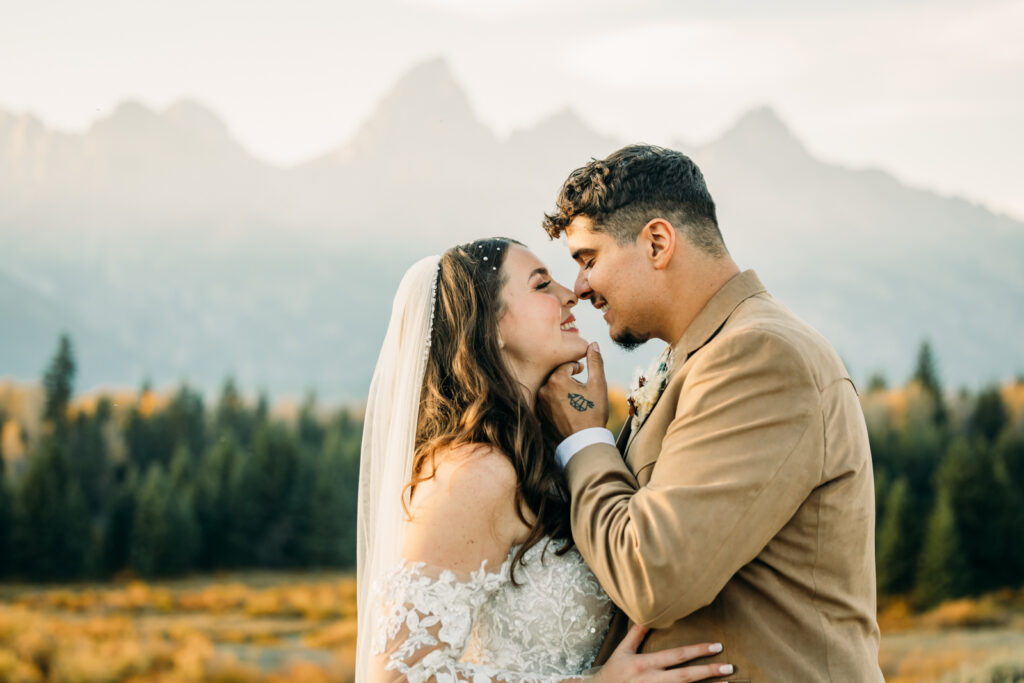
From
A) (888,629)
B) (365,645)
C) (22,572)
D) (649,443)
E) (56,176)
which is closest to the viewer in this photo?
(649,443)

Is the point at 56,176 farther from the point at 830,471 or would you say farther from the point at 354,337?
the point at 830,471

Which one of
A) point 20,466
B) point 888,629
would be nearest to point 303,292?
point 20,466

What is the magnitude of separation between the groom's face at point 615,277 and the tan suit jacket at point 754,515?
0.35 metres

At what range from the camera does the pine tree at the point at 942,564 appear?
12.7 meters

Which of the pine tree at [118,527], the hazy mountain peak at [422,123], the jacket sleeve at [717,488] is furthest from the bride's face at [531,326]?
the hazy mountain peak at [422,123]

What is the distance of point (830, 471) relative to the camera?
214 cm

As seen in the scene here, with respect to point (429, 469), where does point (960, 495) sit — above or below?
below

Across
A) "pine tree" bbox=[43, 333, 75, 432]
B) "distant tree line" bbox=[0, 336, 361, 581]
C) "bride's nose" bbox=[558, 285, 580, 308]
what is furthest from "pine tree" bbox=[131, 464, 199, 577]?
"bride's nose" bbox=[558, 285, 580, 308]

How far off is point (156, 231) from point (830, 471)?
20.2 metres

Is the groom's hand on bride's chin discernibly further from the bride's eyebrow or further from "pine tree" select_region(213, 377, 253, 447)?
"pine tree" select_region(213, 377, 253, 447)

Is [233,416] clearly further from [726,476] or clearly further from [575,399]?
[726,476]

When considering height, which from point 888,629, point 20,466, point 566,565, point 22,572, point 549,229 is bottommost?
point 888,629

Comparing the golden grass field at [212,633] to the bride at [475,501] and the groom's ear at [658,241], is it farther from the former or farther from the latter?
the groom's ear at [658,241]

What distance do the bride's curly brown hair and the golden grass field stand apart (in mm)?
10768
